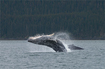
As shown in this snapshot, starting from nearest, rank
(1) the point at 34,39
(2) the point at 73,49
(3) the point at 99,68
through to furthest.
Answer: (3) the point at 99,68, (1) the point at 34,39, (2) the point at 73,49

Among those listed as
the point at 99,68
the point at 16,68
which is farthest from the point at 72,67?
the point at 16,68

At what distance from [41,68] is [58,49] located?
1445 centimetres

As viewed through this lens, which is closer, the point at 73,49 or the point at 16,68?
the point at 16,68

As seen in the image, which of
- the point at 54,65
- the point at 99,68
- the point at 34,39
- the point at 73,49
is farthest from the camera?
the point at 73,49

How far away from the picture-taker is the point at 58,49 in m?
47.2

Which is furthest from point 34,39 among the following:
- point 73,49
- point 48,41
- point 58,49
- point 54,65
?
point 73,49

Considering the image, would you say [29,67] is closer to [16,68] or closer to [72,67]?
[16,68]

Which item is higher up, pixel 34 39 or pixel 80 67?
pixel 34 39

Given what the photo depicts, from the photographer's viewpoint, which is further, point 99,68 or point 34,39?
point 34,39

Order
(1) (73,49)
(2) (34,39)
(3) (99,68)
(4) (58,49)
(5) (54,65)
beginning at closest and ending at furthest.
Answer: (3) (99,68) → (5) (54,65) → (2) (34,39) → (4) (58,49) → (1) (73,49)

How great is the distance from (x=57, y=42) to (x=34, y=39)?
369 centimetres

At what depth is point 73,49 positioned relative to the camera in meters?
56.6

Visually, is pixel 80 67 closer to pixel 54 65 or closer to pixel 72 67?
pixel 72 67

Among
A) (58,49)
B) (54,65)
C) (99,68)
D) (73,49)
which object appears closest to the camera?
(99,68)
